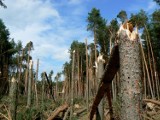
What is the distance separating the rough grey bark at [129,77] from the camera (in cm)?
241

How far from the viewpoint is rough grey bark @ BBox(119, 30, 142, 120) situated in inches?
95.0

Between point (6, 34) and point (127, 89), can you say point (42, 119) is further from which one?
point (6, 34)

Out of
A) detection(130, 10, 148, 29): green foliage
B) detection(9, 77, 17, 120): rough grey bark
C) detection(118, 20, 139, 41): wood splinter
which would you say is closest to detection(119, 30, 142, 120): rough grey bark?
detection(118, 20, 139, 41): wood splinter

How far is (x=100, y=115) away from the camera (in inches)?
175

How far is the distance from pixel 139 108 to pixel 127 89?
21 cm

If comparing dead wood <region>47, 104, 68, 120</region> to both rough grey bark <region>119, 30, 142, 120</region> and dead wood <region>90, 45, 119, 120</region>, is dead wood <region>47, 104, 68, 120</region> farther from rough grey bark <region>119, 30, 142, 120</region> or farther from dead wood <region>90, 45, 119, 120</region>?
rough grey bark <region>119, 30, 142, 120</region>

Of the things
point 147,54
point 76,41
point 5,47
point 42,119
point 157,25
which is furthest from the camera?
point 76,41

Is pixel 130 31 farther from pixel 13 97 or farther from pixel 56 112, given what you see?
pixel 56 112

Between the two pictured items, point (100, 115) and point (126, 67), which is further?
point (100, 115)

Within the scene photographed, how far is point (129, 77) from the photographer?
2465mm

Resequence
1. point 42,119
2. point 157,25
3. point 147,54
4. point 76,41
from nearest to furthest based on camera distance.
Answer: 1. point 42,119
2. point 157,25
3. point 147,54
4. point 76,41

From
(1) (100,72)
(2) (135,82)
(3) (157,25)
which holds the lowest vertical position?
(2) (135,82)

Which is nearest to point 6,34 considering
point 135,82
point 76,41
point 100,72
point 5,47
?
point 5,47

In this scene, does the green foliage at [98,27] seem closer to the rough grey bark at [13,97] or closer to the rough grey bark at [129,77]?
the rough grey bark at [13,97]
